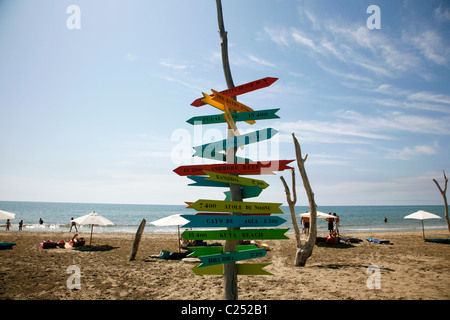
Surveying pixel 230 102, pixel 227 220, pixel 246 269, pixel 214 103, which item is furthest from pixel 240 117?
pixel 246 269

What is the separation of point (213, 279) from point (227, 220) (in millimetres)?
6829

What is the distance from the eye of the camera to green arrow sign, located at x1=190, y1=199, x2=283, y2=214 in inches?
122

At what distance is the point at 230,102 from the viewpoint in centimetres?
382

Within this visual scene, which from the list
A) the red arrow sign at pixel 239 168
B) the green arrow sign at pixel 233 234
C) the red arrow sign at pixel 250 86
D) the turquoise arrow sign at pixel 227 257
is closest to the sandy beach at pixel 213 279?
the turquoise arrow sign at pixel 227 257

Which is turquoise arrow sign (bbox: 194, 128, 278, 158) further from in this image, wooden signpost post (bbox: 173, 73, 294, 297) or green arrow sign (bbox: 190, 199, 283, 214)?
green arrow sign (bbox: 190, 199, 283, 214)

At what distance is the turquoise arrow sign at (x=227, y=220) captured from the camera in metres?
3.03

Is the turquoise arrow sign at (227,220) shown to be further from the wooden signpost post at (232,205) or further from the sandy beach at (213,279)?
the sandy beach at (213,279)

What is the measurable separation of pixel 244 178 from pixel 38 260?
527 inches

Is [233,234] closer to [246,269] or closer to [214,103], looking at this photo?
[246,269]
